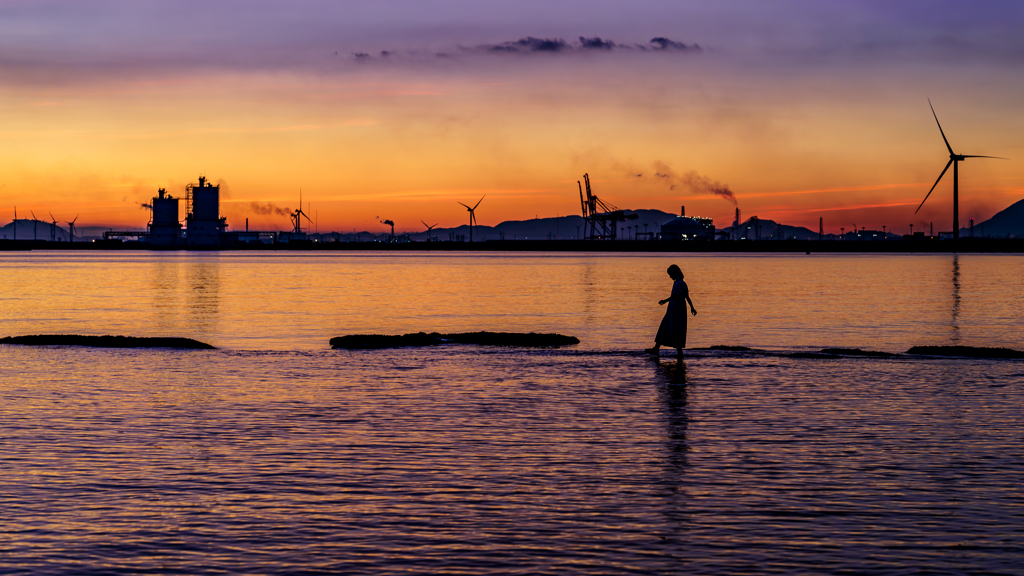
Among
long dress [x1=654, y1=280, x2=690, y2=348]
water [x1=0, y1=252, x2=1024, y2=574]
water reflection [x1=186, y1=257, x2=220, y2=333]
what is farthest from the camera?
water reflection [x1=186, y1=257, x2=220, y2=333]

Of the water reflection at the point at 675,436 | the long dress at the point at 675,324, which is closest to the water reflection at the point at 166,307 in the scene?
the long dress at the point at 675,324

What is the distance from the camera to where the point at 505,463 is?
1412cm

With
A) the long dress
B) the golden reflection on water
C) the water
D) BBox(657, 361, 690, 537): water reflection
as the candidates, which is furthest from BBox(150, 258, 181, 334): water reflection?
BBox(657, 361, 690, 537): water reflection

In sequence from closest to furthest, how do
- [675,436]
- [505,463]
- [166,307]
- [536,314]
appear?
[505,463]
[675,436]
[536,314]
[166,307]

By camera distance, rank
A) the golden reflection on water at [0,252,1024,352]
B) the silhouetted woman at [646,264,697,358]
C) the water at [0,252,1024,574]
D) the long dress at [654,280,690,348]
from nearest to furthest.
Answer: the water at [0,252,1024,574] → the silhouetted woman at [646,264,697,358] → the long dress at [654,280,690,348] → the golden reflection on water at [0,252,1024,352]

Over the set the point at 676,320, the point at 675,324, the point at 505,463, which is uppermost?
the point at 676,320

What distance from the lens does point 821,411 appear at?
62.0ft

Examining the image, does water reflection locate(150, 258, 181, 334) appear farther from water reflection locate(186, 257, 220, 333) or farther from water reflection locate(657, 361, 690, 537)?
water reflection locate(657, 361, 690, 537)

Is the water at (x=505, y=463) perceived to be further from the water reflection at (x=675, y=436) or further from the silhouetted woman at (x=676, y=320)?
the silhouetted woman at (x=676, y=320)

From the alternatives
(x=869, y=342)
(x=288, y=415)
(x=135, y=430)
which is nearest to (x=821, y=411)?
(x=288, y=415)

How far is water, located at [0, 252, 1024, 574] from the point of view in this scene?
999 centimetres

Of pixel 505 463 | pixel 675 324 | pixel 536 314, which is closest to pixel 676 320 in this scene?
pixel 675 324

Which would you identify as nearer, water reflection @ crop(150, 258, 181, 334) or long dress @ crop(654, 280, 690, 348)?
long dress @ crop(654, 280, 690, 348)

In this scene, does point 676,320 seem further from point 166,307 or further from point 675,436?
point 166,307
